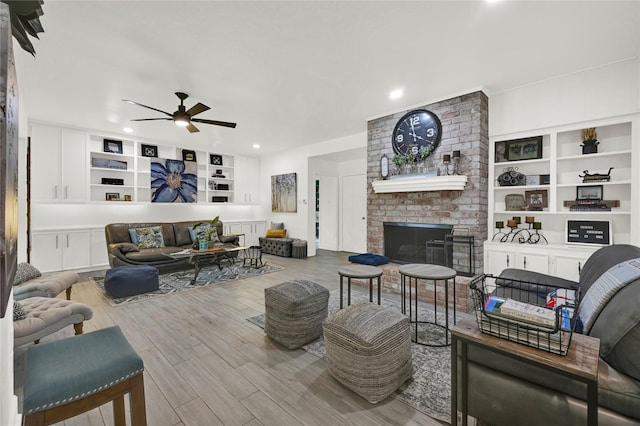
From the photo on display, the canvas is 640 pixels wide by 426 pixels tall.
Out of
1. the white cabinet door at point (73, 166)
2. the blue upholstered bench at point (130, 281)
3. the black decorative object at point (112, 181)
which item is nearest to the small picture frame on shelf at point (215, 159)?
the black decorative object at point (112, 181)

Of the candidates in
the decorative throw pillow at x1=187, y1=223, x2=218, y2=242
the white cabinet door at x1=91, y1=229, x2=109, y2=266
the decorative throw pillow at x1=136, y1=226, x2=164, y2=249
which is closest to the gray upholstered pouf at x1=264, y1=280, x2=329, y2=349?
the decorative throw pillow at x1=187, y1=223, x2=218, y2=242

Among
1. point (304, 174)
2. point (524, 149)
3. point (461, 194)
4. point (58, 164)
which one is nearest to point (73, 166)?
point (58, 164)

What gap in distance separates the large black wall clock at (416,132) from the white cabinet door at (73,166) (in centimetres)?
609

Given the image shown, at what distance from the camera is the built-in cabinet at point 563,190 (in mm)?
3193

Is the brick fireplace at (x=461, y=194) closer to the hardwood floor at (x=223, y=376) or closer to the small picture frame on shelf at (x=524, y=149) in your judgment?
the small picture frame on shelf at (x=524, y=149)

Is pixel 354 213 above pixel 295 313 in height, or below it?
above

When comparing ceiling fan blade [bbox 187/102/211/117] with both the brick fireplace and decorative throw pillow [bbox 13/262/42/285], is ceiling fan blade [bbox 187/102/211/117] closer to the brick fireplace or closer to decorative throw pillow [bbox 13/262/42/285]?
decorative throw pillow [bbox 13/262/42/285]

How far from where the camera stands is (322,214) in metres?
8.18

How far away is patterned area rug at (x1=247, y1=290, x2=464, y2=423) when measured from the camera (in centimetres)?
173

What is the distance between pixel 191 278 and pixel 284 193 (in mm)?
3596

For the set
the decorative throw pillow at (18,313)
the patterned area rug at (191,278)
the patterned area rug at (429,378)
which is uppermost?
the decorative throw pillow at (18,313)

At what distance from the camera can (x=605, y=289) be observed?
142cm

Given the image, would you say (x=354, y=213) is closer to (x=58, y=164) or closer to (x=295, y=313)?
(x=295, y=313)

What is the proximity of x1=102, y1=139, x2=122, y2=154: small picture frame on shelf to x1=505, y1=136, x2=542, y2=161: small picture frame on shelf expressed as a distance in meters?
7.44
